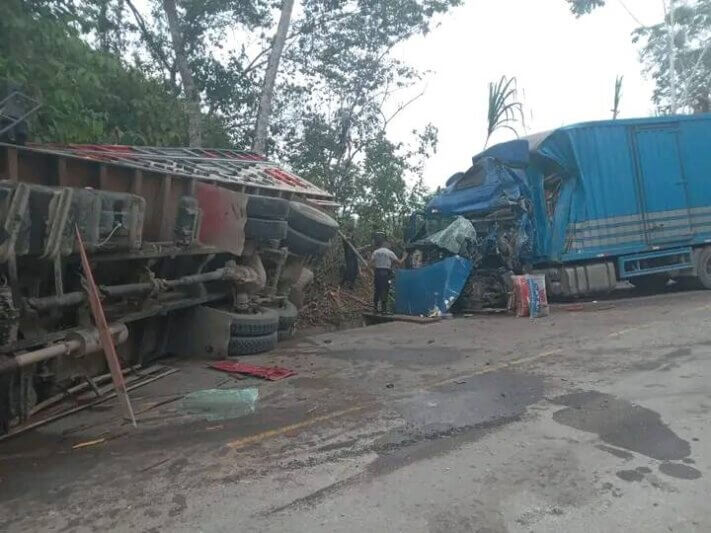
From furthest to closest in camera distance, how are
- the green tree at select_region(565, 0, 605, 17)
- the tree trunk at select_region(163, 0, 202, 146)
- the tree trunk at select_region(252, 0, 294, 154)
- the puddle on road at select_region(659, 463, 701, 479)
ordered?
the green tree at select_region(565, 0, 605, 17), the tree trunk at select_region(163, 0, 202, 146), the tree trunk at select_region(252, 0, 294, 154), the puddle on road at select_region(659, 463, 701, 479)

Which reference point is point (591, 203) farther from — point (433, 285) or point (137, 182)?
point (137, 182)

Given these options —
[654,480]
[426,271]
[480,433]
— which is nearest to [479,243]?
[426,271]

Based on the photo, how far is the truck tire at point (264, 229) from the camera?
6.75 meters

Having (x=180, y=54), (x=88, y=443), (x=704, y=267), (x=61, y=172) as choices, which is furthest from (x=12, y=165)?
(x=704, y=267)

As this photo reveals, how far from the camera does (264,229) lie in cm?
682

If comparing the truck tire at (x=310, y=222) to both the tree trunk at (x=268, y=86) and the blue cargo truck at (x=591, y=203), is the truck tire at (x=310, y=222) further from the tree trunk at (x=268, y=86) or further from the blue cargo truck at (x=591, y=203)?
the tree trunk at (x=268, y=86)

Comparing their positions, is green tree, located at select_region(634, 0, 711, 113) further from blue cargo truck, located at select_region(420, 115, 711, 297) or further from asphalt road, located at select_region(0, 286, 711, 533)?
asphalt road, located at select_region(0, 286, 711, 533)

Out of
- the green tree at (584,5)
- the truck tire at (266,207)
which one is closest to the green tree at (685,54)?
the green tree at (584,5)

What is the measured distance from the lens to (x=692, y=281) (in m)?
11.6

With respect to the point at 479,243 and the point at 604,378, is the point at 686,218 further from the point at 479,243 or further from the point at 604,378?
the point at 604,378

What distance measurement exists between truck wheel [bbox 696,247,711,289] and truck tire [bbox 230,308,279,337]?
8436 millimetres

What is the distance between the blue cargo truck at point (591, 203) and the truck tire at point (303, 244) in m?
3.45

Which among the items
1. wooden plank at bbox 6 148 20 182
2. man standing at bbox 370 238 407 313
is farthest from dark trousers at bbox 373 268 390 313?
wooden plank at bbox 6 148 20 182

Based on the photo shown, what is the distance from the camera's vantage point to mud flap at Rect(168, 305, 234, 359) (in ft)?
21.1
